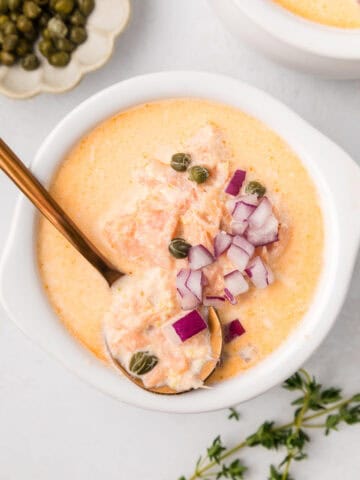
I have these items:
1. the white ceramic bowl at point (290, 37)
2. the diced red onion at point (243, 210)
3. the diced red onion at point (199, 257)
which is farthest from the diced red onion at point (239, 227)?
the white ceramic bowl at point (290, 37)

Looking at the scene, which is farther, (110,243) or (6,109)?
(6,109)

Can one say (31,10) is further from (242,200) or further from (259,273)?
(259,273)

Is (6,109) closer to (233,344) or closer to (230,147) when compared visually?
(230,147)

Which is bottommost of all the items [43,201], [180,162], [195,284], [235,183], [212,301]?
[212,301]

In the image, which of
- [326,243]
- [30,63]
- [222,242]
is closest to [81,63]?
[30,63]

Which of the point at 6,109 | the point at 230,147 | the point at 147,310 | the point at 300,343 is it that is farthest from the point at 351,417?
the point at 6,109

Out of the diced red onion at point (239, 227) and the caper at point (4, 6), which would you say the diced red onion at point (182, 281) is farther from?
the caper at point (4, 6)

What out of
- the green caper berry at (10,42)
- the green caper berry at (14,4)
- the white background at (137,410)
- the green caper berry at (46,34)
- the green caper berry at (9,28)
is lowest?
the white background at (137,410)
